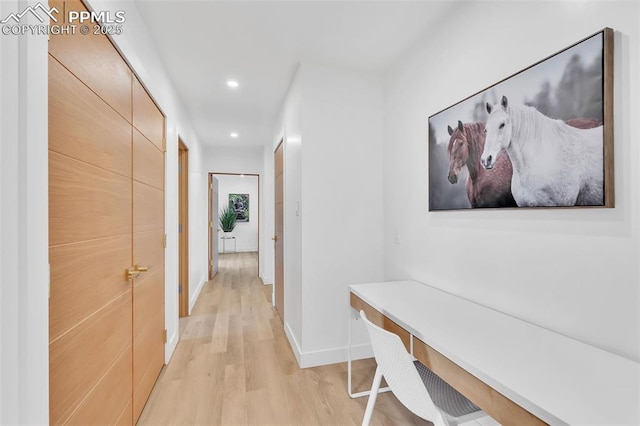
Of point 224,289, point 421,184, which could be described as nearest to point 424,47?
point 421,184

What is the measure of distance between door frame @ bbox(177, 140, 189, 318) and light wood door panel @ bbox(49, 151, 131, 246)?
6.83 feet

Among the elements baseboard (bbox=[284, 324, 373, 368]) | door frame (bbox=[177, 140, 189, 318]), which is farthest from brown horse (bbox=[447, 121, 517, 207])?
door frame (bbox=[177, 140, 189, 318])

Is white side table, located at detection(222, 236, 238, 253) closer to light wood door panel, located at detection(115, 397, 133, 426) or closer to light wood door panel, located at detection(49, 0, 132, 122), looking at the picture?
light wood door panel, located at detection(115, 397, 133, 426)

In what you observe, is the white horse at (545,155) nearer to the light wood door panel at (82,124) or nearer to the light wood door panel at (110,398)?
the light wood door panel at (82,124)

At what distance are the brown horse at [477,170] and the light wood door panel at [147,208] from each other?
74.8 inches

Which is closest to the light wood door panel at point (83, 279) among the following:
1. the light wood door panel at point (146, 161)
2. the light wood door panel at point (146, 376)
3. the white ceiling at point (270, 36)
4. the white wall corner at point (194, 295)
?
the light wood door panel at point (146, 161)

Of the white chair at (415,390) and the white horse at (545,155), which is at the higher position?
the white horse at (545,155)

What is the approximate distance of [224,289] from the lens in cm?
461

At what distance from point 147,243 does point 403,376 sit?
5.54ft

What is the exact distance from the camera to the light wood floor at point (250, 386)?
172 cm

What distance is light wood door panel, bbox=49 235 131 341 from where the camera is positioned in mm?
926

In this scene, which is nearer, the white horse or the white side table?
the white horse
